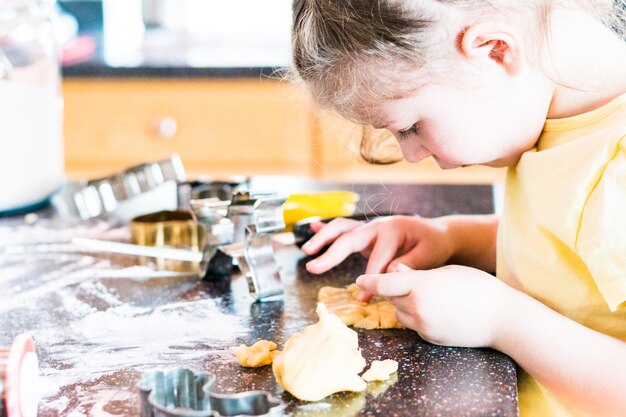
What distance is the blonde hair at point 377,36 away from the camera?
2.84 feet

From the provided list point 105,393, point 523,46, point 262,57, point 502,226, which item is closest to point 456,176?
point 262,57

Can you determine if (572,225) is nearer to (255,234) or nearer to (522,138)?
(522,138)

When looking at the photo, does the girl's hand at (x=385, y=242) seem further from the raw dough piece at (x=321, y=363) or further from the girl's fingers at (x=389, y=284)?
the raw dough piece at (x=321, y=363)

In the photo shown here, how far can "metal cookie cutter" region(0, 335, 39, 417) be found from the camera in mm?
668

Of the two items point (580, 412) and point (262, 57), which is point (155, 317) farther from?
point (262, 57)

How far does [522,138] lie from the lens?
0.96 meters

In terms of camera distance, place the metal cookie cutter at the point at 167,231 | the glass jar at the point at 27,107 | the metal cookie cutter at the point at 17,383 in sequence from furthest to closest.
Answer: the glass jar at the point at 27,107
the metal cookie cutter at the point at 167,231
the metal cookie cutter at the point at 17,383

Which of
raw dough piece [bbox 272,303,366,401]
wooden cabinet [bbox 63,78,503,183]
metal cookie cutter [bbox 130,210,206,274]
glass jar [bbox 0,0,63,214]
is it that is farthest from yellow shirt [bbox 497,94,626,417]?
wooden cabinet [bbox 63,78,503,183]

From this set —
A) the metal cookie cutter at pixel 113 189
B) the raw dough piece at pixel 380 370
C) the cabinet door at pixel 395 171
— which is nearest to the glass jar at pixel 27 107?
the metal cookie cutter at pixel 113 189

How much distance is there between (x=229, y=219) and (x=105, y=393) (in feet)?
1.06

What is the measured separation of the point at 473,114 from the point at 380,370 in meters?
0.28

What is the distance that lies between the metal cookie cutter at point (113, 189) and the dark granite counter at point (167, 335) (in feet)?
0.39

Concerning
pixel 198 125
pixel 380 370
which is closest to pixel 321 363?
pixel 380 370

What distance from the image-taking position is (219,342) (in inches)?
34.6
